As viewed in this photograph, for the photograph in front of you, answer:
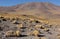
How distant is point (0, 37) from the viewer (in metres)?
9.45

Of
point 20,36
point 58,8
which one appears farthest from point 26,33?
point 58,8

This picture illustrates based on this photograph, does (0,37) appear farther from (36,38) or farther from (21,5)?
(21,5)

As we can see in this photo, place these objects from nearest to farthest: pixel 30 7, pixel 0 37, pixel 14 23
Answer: pixel 0 37 < pixel 14 23 < pixel 30 7

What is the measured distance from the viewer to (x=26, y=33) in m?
11.0

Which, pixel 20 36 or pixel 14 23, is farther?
pixel 14 23

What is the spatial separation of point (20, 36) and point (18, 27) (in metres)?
1.37

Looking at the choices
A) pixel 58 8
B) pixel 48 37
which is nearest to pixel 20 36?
pixel 48 37

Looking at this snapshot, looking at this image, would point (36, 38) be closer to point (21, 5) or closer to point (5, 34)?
point (5, 34)

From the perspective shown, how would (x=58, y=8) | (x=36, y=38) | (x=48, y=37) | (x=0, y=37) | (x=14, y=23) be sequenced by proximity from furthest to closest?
(x=58, y=8) → (x=14, y=23) → (x=48, y=37) → (x=36, y=38) → (x=0, y=37)

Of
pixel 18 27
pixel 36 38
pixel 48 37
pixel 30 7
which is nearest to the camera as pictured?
pixel 36 38

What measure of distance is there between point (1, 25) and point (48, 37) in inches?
103

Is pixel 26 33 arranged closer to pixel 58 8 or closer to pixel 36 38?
pixel 36 38

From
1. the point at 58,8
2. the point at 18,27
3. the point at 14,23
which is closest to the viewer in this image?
the point at 18,27

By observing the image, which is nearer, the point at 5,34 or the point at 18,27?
the point at 5,34
